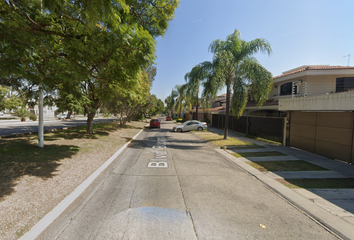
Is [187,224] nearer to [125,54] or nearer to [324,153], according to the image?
[125,54]

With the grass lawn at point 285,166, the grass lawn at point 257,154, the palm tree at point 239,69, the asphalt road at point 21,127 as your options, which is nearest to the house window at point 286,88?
the palm tree at point 239,69

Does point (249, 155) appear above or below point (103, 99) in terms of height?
below

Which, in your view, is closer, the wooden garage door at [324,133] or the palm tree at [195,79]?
the wooden garage door at [324,133]

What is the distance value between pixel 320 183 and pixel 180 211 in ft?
16.0

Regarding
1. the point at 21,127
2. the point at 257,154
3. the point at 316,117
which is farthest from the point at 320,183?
the point at 21,127

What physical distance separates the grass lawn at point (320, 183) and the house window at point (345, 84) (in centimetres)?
1275

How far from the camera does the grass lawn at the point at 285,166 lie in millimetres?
6746

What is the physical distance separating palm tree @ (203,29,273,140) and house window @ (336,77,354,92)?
7.51m

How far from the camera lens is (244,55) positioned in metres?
13.0

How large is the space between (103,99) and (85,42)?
5.58 meters

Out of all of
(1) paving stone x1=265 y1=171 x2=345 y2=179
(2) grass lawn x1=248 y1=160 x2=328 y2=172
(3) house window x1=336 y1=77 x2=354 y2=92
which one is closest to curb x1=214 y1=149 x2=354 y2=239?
(1) paving stone x1=265 y1=171 x2=345 y2=179

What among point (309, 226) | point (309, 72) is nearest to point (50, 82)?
point (309, 226)

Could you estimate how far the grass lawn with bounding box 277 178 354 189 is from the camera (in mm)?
5160

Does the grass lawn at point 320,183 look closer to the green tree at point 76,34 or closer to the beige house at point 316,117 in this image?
the beige house at point 316,117
